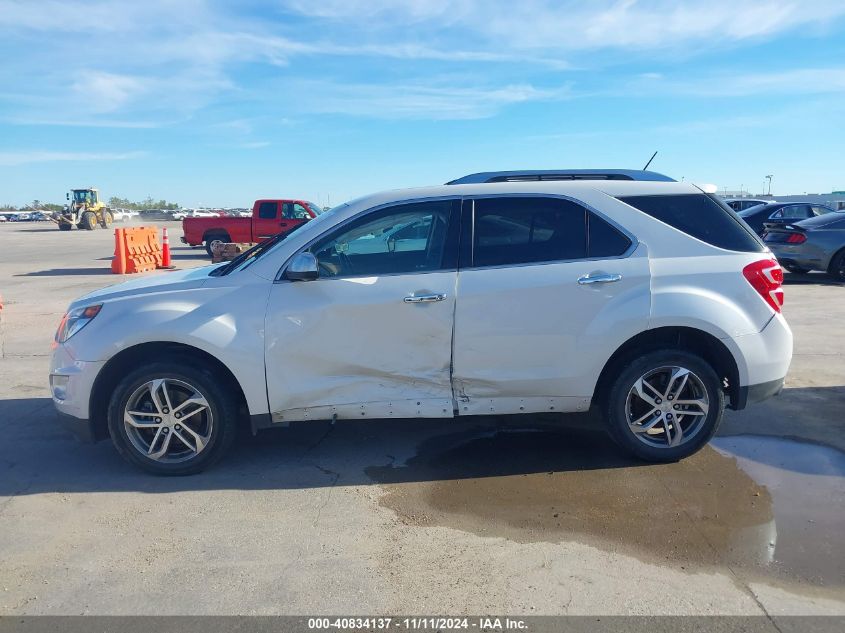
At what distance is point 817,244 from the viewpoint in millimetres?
14258

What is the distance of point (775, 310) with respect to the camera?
15.4ft

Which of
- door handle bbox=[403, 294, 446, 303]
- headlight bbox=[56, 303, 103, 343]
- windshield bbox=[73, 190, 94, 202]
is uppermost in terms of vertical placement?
windshield bbox=[73, 190, 94, 202]

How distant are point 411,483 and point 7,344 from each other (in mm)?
6869

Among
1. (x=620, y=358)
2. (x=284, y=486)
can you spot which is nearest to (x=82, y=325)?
(x=284, y=486)

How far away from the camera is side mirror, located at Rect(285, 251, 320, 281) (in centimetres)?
451

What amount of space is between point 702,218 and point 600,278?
90cm

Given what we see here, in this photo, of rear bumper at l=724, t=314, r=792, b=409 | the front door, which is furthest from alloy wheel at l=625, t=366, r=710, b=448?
the front door

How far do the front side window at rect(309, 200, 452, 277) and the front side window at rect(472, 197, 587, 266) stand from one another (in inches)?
10.1

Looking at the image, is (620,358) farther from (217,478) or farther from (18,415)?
(18,415)

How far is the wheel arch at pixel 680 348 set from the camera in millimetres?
4703

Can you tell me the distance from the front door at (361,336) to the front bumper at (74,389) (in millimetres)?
1182

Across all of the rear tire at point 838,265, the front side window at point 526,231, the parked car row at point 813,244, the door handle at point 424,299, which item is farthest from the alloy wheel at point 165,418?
the rear tire at point 838,265

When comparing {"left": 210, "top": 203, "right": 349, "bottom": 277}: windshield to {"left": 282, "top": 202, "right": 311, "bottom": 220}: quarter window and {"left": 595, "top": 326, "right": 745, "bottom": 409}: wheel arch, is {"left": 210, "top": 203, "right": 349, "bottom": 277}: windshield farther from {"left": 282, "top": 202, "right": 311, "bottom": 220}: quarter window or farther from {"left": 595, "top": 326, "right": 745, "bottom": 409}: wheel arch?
{"left": 282, "top": 202, "right": 311, "bottom": 220}: quarter window

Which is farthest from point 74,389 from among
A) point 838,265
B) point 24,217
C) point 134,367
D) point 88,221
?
point 24,217
